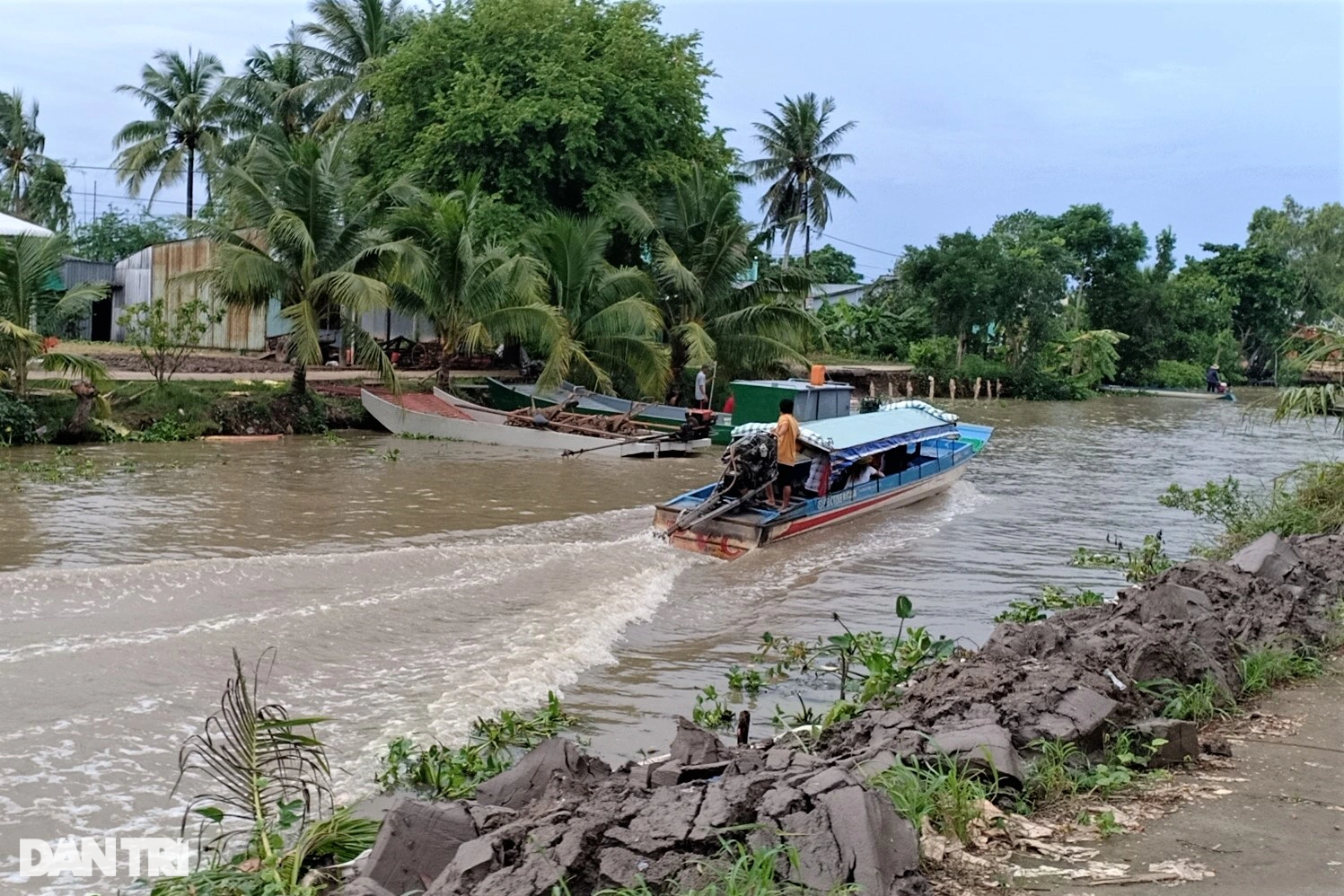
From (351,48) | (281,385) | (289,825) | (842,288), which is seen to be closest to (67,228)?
(351,48)

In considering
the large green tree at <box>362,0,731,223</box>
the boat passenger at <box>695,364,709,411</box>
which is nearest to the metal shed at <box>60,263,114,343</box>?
the large green tree at <box>362,0,731,223</box>

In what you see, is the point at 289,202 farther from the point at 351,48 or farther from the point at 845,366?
the point at 845,366

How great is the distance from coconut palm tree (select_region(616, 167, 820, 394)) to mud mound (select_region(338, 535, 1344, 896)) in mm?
19761

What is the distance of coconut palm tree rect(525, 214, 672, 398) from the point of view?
81.9 feet

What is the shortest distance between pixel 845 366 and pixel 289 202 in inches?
972

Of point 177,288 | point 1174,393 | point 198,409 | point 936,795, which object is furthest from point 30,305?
point 1174,393

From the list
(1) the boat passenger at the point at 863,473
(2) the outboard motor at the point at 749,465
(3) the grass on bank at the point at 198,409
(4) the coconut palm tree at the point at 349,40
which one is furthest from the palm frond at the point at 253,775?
(4) the coconut palm tree at the point at 349,40

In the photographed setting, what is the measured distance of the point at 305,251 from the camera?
69.7 ft

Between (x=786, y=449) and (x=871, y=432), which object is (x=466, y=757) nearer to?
(x=786, y=449)

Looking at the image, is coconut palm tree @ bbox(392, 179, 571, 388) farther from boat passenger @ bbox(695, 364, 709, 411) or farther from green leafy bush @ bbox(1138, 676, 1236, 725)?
green leafy bush @ bbox(1138, 676, 1236, 725)

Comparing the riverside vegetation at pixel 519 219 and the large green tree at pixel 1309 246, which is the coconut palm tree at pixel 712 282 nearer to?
the riverside vegetation at pixel 519 219

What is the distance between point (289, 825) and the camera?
5000 mm

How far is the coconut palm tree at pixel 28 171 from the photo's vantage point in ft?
135

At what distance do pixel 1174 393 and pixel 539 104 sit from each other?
122 feet
